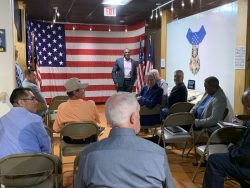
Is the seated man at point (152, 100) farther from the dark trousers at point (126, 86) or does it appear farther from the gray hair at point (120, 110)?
the gray hair at point (120, 110)

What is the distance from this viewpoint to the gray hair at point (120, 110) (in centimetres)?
153

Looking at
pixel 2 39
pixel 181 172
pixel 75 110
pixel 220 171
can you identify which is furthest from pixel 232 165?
pixel 2 39

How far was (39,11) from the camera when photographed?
880cm

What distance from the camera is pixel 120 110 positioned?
1.54 metres

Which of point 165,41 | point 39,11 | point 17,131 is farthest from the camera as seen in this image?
point 39,11

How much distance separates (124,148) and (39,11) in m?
8.07

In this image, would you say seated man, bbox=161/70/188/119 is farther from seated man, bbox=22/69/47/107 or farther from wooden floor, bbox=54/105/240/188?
seated man, bbox=22/69/47/107

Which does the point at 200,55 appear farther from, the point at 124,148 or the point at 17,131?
the point at 124,148

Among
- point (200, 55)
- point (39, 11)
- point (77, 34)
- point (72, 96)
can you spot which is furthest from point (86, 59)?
point (72, 96)

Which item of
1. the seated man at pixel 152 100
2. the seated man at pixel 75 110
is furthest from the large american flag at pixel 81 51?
the seated man at pixel 75 110

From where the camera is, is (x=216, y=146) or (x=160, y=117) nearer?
(x=216, y=146)

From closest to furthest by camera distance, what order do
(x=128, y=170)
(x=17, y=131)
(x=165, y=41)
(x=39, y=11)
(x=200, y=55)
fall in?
(x=128, y=170) < (x=17, y=131) < (x=200, y=55) < (x=165, y=41) < (x=39, y=11)

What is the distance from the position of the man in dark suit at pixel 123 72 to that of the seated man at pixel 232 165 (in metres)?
5.19

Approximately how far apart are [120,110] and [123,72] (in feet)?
21.7
